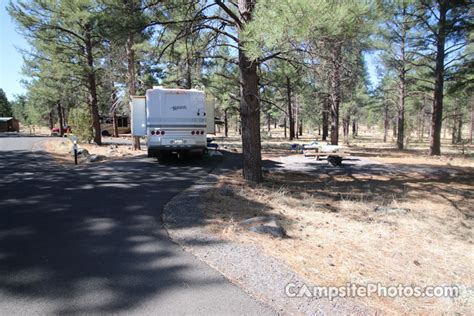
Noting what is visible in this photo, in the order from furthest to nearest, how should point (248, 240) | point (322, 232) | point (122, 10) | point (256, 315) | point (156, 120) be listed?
point (156, 120)
point (122, 10)
point (322, 232)
point (248, 240)
point (256, 315)

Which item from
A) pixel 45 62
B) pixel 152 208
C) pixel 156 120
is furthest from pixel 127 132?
pixel 152 208

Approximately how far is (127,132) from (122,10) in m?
34.2

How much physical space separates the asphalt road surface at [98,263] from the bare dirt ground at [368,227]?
3.21 ft

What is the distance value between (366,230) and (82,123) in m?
18.9

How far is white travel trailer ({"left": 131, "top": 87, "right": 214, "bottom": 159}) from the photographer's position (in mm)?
11352

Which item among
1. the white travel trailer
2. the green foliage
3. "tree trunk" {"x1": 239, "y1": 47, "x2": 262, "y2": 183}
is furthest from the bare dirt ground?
the green foliage

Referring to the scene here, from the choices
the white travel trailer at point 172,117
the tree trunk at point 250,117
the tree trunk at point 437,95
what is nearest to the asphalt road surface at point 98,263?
the tree trunk at point 250,117

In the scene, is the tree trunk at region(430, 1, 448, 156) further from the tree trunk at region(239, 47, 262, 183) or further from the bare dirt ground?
the tree trunk at region(239, 47, 262, 183)

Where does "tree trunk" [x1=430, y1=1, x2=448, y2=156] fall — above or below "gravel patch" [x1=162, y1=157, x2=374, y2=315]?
above

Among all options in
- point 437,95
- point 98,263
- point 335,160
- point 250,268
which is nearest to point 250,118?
point 250,268

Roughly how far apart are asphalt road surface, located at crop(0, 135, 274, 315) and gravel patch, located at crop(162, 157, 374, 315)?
134mm

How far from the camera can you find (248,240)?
4230 mm

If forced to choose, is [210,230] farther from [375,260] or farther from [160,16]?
[160,16]

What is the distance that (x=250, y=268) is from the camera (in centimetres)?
340
